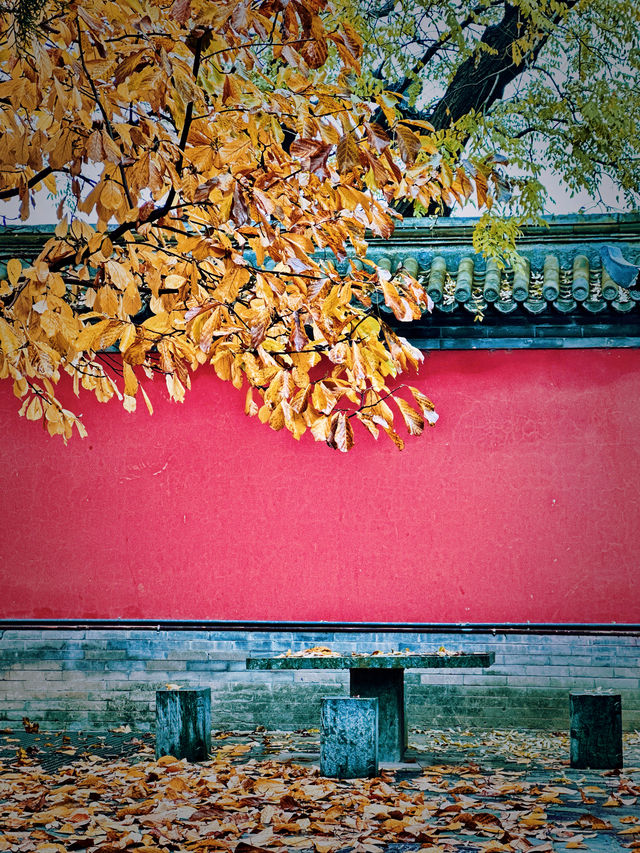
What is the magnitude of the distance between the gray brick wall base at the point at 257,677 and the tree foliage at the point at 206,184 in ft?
14.2

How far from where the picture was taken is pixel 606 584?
24.9ft

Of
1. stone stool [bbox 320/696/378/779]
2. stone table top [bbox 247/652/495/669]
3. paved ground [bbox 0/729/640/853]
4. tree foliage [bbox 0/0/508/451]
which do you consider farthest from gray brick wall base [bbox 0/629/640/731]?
tree foliage [bbox 0/0/508/451]

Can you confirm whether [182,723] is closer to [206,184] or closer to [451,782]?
[451,782]

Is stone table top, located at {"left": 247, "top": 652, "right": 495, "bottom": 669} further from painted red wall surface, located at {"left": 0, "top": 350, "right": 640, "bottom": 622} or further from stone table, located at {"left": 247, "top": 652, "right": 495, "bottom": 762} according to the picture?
painted red wall surface, located at {"left": 0, "top": 350, "right": 640, "bottom": 622}

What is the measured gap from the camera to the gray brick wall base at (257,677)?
751cm

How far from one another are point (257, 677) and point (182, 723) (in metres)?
1.54

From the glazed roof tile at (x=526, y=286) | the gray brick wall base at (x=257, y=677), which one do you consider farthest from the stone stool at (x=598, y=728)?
the glazed roof tile at (x=526, y=286)

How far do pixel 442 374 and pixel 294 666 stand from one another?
305 cm

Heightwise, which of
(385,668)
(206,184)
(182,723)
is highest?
(206,184)

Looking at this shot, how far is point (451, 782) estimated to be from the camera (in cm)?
567

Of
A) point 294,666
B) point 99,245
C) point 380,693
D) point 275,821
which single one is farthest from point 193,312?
point 380,693

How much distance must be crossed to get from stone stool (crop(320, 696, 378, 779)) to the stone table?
1.39ft

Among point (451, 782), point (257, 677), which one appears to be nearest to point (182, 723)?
point (257, 677)

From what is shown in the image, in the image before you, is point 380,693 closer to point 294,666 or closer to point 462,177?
point 294,666
